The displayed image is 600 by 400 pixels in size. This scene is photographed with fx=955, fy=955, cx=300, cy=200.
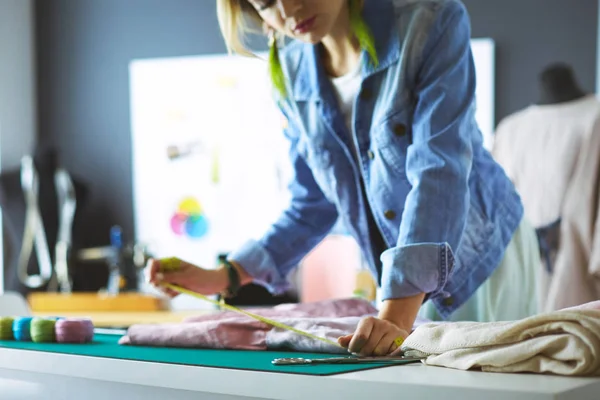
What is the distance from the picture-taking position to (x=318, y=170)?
5.38ft

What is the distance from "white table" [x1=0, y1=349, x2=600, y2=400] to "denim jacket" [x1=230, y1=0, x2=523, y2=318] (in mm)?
305

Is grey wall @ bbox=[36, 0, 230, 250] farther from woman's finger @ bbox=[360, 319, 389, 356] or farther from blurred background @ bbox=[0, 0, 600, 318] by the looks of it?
woman's finger @ bbox=[360, 319, 389, 356]

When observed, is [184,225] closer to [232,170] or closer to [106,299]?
[232,170]

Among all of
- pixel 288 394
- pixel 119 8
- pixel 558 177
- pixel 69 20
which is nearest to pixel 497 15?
pixel 558 177

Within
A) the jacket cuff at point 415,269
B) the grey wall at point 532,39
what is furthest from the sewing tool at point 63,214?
the jacket cuff at point 415,269

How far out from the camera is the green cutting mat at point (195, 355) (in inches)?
41.3

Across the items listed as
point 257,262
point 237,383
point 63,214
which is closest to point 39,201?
point 63,214

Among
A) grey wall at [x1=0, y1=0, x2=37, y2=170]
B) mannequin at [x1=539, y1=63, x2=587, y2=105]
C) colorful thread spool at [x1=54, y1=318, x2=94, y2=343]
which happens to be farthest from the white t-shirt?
grey wall at [x1=0, y1=0, x2=37, y2=170]

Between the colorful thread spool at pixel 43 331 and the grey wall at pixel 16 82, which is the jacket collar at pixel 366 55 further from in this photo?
the grey wall at pixel 16 82

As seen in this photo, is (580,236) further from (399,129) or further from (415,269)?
(415,269)

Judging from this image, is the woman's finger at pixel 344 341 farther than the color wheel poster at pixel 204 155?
No

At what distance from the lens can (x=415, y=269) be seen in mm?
1280

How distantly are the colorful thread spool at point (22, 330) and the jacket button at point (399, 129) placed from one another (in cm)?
64

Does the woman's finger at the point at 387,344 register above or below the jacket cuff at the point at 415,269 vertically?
below
